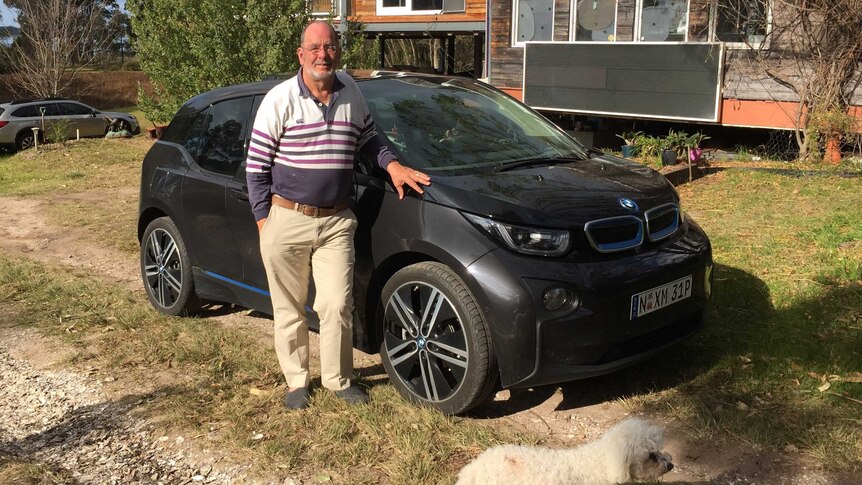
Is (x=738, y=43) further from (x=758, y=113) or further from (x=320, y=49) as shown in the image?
(x=320, y=49)

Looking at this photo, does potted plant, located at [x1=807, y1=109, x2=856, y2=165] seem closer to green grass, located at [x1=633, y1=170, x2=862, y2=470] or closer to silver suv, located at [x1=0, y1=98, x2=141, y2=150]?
green grass, located at [x1=633, y1=170, x2=862, y2=470]

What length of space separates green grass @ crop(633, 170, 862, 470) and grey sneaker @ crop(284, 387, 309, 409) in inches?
72.1

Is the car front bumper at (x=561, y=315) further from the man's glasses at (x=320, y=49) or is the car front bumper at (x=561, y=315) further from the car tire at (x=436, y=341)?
the man's glasses at (x=320, y=49)

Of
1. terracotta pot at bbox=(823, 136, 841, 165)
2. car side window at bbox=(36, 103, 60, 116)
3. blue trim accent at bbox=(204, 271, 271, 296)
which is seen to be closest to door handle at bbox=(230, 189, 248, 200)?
blue trim accent at bbox=(204, 271, 271, 296)

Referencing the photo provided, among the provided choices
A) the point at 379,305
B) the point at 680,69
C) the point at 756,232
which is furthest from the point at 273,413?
the point at 680,69

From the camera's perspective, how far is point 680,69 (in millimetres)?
13078

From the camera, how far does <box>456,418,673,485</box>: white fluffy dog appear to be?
267 cm

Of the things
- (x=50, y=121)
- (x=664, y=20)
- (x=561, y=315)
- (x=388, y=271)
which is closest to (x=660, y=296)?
(x=561, y=315)

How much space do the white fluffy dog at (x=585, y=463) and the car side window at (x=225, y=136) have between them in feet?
9.75

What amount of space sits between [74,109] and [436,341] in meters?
25.9

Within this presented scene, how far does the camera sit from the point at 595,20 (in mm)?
14672

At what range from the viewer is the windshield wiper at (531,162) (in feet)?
14.1

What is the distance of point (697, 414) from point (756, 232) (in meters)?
3.98

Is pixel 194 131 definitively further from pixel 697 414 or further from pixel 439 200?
pixel 697 414
